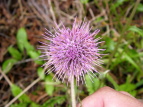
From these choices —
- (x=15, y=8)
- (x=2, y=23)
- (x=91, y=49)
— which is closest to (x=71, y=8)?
(x=15, y=8)

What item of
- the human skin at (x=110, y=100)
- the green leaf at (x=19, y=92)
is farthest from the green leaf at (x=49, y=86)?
the human skin at (x=110, y=100)

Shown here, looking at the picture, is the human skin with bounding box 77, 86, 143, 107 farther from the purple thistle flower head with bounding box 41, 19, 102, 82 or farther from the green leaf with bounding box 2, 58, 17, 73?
the green leaf with bounding box 2, 58, 17, 73

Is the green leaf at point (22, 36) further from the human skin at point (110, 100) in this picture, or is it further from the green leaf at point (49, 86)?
the human skin at point (110, 100)

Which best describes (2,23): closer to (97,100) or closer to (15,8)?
(15,8)

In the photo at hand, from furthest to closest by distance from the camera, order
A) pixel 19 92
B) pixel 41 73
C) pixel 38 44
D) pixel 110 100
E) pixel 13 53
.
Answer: pixel 38 44 → pixel 13 53 → pixel 41 73 → pixel 19 92 → pixel 110 100

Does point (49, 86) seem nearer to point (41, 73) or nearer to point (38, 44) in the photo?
point (41, 73)

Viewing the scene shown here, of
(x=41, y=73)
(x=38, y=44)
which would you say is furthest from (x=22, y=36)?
(x=41, y=73)
